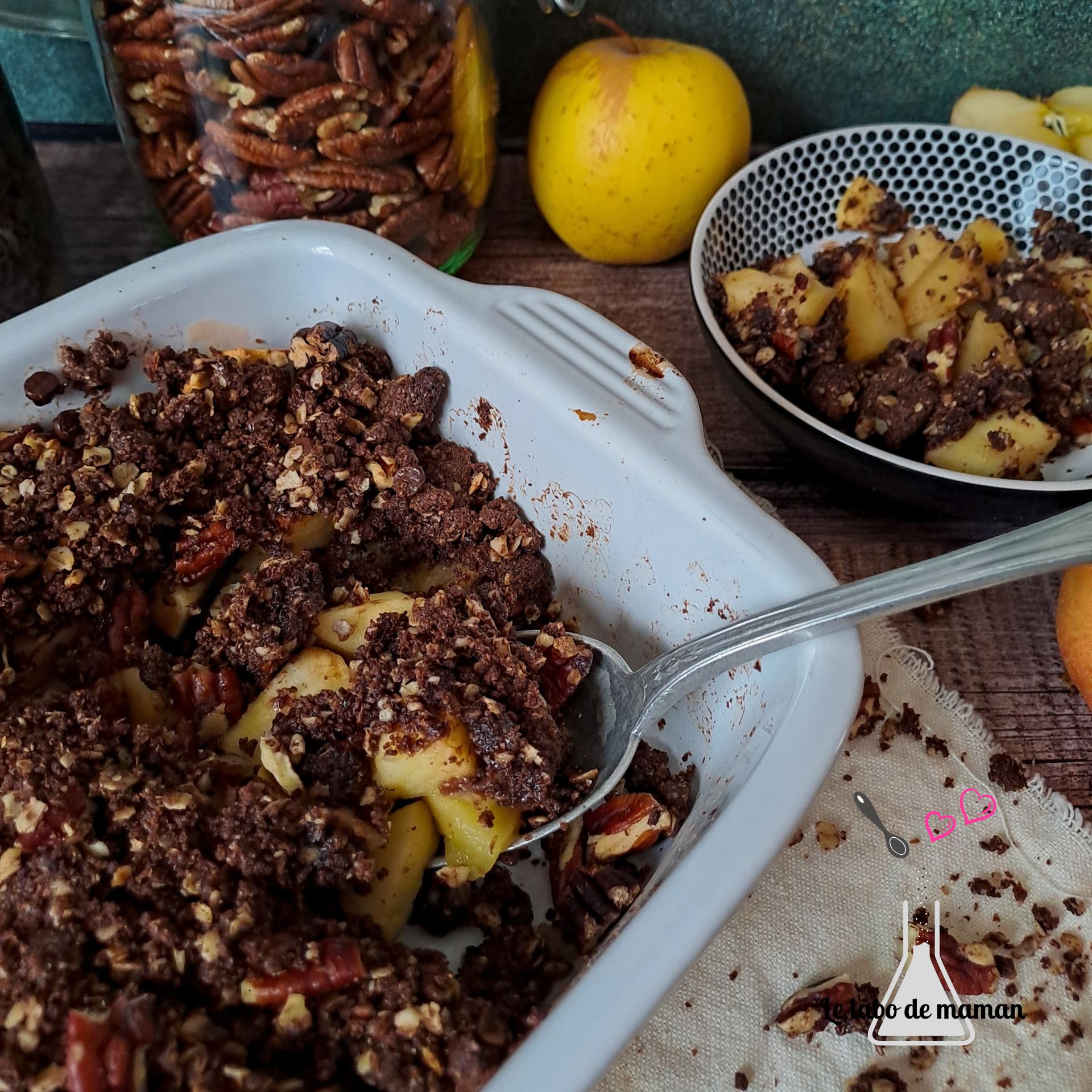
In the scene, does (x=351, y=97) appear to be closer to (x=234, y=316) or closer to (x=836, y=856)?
(x=234, y=316)

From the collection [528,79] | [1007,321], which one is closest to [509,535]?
[1007,321]

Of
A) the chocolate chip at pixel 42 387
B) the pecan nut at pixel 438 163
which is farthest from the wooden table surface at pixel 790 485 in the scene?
the chocolate chip at pixel 42 387

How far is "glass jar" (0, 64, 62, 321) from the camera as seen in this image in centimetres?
113

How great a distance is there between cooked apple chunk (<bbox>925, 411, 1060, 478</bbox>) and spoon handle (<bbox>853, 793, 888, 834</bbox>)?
1.20 feet

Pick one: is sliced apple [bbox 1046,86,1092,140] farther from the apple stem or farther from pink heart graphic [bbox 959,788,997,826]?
pink heart graphic [bbox 959,788,997,826]

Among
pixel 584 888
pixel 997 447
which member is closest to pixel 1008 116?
pixel 997 447

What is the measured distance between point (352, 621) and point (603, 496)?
0.26 m

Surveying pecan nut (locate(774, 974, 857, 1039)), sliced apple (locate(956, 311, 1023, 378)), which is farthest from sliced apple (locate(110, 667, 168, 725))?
sliced apple (locate(956, 311, 1023, 378))

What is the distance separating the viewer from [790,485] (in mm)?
1213

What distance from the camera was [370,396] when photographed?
0.97 metres

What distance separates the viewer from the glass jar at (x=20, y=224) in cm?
113

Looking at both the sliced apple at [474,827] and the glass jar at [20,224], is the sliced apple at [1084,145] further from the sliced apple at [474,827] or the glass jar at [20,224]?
the glass jar at [20,224]

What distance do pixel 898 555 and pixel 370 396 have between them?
2.13ft

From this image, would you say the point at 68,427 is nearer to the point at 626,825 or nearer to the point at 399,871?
the point at 399,871
